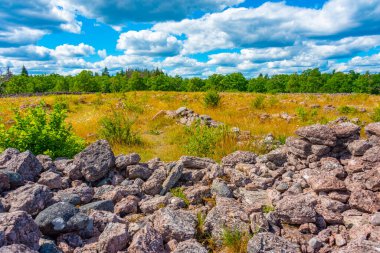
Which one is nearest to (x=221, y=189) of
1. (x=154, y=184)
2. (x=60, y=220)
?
(x=154, y=184)

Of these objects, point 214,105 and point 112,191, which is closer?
point 112,191

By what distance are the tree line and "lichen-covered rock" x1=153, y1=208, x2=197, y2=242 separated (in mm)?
56666

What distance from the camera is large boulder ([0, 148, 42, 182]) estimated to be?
5.05 meters

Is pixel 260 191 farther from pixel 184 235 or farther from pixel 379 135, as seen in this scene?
pixel 379 135

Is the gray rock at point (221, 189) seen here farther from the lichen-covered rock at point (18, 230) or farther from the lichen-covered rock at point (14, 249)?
the lichen-covered rock at point (14, 249)

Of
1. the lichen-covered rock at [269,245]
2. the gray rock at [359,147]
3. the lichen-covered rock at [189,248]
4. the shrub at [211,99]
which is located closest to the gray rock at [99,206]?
the lichen-covered rock at [189,248]

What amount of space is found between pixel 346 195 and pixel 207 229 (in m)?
2.16

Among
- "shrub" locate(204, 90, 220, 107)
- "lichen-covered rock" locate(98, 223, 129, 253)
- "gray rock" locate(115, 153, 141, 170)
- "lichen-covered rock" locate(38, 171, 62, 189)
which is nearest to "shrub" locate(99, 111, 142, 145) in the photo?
"gray rock" locate(115, 153, 141, 170)

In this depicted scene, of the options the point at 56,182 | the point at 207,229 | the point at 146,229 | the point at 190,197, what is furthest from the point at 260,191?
the point at 56,182

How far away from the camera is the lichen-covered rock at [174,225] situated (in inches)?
156

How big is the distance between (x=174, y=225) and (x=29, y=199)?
187 centimetres

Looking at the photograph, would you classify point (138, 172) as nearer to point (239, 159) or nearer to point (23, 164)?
point (23, 164)

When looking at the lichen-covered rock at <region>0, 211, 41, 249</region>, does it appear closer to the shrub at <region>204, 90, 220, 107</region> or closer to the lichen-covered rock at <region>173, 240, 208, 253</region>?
the lichen-covered rock at <region>173, 240, 208, 253</region>

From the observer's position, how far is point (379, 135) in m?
5.85
